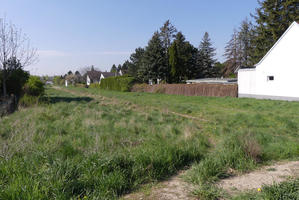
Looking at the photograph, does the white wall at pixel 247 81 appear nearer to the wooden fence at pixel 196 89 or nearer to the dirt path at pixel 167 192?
the wooden fence at pixel 196 89

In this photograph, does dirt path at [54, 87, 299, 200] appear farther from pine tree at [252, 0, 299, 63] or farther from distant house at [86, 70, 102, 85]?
distant house at [86, 70, 102, 85]

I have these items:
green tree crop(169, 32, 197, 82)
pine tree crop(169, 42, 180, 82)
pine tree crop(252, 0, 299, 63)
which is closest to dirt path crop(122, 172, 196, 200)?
pine tree crop(252, 0, 299, 63)

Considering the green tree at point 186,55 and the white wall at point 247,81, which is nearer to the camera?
the white wall at point 247,81

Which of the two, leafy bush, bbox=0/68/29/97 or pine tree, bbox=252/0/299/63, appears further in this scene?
pine tree, bbox=252/0/299/63

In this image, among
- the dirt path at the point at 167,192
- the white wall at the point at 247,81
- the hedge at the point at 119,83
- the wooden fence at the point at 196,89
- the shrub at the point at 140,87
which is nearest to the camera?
the dirt path at the point at 167,192

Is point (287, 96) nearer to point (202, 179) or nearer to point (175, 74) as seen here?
point (202, 179)

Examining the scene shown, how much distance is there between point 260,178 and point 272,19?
3005 cm

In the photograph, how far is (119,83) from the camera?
34.6 m

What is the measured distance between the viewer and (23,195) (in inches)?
97.9

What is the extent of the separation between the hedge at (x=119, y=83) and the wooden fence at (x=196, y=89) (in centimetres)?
101

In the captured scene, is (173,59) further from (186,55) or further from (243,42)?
(243,42)

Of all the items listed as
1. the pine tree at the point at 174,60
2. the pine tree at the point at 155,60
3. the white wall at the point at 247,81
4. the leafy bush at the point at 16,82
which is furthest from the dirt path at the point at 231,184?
the pine tree at the point at 155,60

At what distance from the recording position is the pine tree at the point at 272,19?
2505cm

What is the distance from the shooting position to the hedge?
1293 inches
